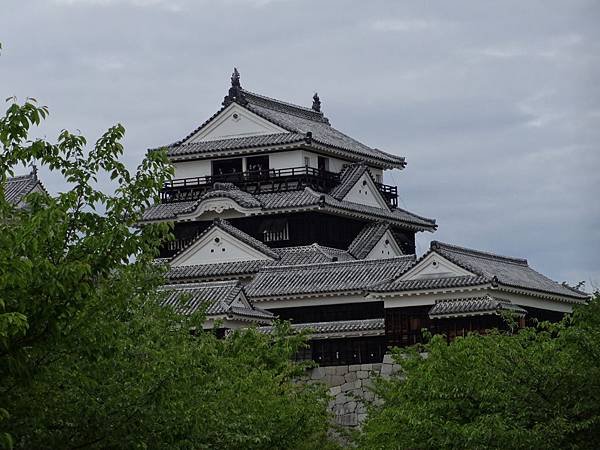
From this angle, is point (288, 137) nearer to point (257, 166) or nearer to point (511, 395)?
point (257, 166)

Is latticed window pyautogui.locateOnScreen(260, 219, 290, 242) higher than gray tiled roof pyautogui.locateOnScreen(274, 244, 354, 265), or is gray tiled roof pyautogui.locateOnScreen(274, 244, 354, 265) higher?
latticed window pyautogui.locateOnScreen(260, 219, 290, 242)

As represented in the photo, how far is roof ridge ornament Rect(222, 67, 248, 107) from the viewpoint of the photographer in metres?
58.2

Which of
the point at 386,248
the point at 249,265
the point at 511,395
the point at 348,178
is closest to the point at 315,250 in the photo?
the point at 249,265

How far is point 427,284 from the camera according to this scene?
45312 millimetres

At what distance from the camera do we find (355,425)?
46.3 meters

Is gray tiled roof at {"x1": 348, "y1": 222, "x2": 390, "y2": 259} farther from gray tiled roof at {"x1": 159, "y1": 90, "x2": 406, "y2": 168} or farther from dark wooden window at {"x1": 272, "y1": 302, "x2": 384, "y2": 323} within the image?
dark wooden window at {"x1": 272, "y1": 302, "x2": 384, "y2": 323}

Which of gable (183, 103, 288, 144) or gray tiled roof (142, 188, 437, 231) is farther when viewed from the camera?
gable (183, 103, 288, 144)

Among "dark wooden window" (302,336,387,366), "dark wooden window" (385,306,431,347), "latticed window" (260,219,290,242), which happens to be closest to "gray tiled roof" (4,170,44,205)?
"latticed window" (260,219,290,242)

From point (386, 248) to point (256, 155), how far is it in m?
6.59

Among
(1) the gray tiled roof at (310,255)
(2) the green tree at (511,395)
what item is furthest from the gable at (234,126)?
(2) the green tree at (511,395)

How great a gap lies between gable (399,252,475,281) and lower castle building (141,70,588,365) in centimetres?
3

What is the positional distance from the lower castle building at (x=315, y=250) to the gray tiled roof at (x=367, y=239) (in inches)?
2.4

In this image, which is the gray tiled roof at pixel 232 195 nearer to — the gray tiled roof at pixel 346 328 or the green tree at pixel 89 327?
the gray tiled roof at pixel 346 328

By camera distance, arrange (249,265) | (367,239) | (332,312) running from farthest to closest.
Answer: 1. (367,239)
2. (249,265)
3. (332,312)
